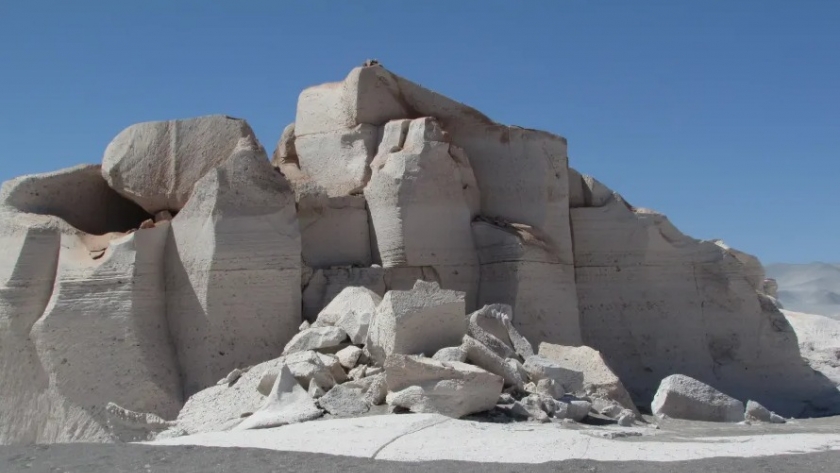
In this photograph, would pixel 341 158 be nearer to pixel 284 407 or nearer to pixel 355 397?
pixel 355 397

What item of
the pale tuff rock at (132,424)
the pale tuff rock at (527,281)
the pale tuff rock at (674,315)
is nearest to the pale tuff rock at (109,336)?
the pale tuff rock at (132,424)

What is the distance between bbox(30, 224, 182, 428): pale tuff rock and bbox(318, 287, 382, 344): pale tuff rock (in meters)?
1.91

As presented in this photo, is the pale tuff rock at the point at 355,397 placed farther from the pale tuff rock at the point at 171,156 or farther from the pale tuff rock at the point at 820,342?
the pale tuff rock at the point at 820,342

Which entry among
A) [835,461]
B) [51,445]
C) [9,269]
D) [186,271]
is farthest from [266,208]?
[835,461]

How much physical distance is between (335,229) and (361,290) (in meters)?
1.56

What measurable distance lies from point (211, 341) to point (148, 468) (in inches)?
159

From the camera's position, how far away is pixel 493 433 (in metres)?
8.36

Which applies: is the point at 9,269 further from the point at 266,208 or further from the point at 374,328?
the point at 374,328

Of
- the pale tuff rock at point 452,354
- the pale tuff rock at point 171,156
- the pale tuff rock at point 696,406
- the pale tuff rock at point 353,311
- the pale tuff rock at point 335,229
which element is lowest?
the pale tuff rock at point 696,406

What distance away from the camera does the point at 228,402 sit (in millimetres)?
10266

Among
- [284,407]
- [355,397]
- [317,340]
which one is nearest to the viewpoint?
[284,407]

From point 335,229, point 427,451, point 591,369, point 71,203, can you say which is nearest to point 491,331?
point 591,369

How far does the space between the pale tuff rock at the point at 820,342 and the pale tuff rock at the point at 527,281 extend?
669 centimetres

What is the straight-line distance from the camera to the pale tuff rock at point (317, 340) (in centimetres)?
1083
